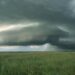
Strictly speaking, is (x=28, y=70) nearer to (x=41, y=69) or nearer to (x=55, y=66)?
(x=41, y=69)

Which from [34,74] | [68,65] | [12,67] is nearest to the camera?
[34,74]

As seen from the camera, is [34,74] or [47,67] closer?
[34,74]

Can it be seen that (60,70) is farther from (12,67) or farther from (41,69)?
(12,67)

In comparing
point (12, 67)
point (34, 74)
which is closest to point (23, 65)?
point (12, 67)

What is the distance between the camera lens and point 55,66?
16500mm

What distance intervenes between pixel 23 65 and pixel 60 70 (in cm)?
223

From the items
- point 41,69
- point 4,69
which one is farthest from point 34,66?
point 4,69

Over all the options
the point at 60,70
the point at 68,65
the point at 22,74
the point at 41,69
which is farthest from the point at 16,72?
the point at 68,65

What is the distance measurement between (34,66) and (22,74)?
128cm

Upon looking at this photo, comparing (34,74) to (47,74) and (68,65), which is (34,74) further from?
(68,65)

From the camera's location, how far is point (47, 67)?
16219mm

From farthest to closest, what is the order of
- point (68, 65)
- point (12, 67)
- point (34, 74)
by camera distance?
1. point (68, 65)
2. point (12, 67)
3. point (34, 74)

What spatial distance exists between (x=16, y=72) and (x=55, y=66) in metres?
2.51

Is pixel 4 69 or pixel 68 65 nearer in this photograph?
pixel 4 69
